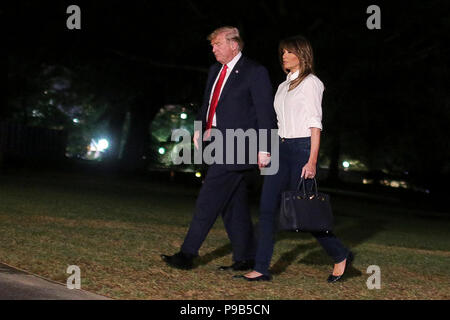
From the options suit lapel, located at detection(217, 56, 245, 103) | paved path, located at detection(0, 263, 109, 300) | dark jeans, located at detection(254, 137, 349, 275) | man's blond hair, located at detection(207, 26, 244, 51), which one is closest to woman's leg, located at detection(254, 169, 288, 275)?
dark jeans, located at detection(254, 137, 349, 275)

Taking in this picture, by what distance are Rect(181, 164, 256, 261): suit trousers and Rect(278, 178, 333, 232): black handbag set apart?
2.80 ft

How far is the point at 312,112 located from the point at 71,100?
6436 centimetres

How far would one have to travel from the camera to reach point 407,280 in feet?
27.9

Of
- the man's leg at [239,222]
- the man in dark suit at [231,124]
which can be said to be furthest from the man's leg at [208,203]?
the man's leg at [239,222]

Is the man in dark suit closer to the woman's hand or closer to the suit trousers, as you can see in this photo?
the suit trousers

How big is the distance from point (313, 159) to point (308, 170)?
0.32ft

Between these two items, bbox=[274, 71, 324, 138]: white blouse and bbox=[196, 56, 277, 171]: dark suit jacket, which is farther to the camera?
bbox=[196, 56, 277, 171]: dark suit jacket

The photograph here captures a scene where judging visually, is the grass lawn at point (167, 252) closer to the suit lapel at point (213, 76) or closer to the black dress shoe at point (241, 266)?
the black dress shoe at point (241, 266)

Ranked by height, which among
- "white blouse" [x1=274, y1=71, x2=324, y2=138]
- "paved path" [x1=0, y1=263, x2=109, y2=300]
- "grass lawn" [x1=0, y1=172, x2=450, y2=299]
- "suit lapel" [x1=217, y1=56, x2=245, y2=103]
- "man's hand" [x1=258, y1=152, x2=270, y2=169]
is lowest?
"grass lawn" [x1=0, y1=172, x2=450, y2=299]

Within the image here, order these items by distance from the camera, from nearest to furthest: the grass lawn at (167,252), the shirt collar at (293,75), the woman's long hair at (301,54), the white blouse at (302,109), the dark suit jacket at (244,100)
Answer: the grass lawn at (167,252) → the white blouse at (302,109) → the woman's long hair at (301,54) → the shirt collar at (293,75) → the dark suit jacket at (244,100)

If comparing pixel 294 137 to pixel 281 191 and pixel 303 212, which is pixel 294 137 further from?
pixel 303 212

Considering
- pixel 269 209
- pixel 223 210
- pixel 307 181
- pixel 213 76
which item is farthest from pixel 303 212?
pixel 213 76

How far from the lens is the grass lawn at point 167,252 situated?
7.04 m

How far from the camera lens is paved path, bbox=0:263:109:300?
621 centimetres
